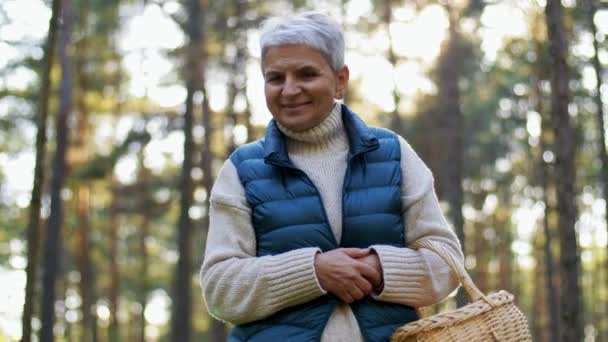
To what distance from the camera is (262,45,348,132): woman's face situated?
293cm

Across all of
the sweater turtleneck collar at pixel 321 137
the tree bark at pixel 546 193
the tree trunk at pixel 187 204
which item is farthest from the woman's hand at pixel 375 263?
the tree trunk at pixel 187 204

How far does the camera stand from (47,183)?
2308 cm

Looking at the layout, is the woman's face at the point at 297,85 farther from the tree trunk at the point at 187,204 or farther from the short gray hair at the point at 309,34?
the tree trunk at the point at 187,204

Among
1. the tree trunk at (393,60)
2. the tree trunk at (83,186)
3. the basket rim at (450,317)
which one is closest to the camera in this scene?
the basket rim at (450,317)

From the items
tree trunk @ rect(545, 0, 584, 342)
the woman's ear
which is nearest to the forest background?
tree trunk @ rect(545, 0, 584, 342)

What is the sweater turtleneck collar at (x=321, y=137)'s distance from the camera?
3.02 m

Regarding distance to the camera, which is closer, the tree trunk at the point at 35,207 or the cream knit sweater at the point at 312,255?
the cream knit sweater at the point at 312,255

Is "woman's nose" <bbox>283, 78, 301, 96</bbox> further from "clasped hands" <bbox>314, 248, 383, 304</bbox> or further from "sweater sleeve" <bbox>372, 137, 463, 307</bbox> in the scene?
"clasped hands" <bbox>314, 248, 383, 304</bbox>

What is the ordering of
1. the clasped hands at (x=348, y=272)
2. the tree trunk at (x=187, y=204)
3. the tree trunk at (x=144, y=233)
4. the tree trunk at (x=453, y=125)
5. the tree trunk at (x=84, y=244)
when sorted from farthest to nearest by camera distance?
the tree trunk at (x=144, y=233), the tree trunk at (x=84, y=244), the tree trunk at (x=187, y=204), the tree trunk at (x=453, y=125), the clasped hands at (x=348, y=272)

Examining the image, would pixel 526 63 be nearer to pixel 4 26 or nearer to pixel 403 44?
pixel 403 44

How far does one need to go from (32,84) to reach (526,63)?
11820 mm

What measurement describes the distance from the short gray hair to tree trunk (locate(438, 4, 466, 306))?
8.50 metres

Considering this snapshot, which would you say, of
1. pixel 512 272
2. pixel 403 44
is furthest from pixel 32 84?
pixel 512 272

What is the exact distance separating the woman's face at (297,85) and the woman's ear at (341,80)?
84 millimetres
